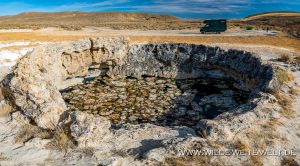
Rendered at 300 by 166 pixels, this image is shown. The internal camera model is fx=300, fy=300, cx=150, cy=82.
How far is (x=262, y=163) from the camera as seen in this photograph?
8.27 m

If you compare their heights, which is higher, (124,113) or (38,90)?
(38,90)

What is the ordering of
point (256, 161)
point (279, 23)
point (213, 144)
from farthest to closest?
point (279, 23), point (213, 144), point (256, 161)

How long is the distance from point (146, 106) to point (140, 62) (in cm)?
684

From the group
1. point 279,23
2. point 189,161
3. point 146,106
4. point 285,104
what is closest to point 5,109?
point 146,106

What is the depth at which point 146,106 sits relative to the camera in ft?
50.3

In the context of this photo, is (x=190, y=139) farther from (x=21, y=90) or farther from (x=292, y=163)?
(x=21, y=90)

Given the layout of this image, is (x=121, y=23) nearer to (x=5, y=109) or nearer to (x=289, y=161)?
(x=5, y=109)

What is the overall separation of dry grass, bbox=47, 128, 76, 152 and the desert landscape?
3cm

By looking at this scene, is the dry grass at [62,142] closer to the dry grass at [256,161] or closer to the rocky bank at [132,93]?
the rocky bank at [132,93]

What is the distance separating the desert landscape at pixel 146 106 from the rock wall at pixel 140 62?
0.07 m

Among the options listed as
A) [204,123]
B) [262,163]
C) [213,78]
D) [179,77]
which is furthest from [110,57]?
[262,163]

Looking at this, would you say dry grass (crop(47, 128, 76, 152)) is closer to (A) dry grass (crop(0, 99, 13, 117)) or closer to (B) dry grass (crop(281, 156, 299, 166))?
(A) dry grass (crop(0, 99, 13, 117))

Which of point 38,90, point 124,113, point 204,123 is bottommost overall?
point 124,113

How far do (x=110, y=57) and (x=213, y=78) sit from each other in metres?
7.30
